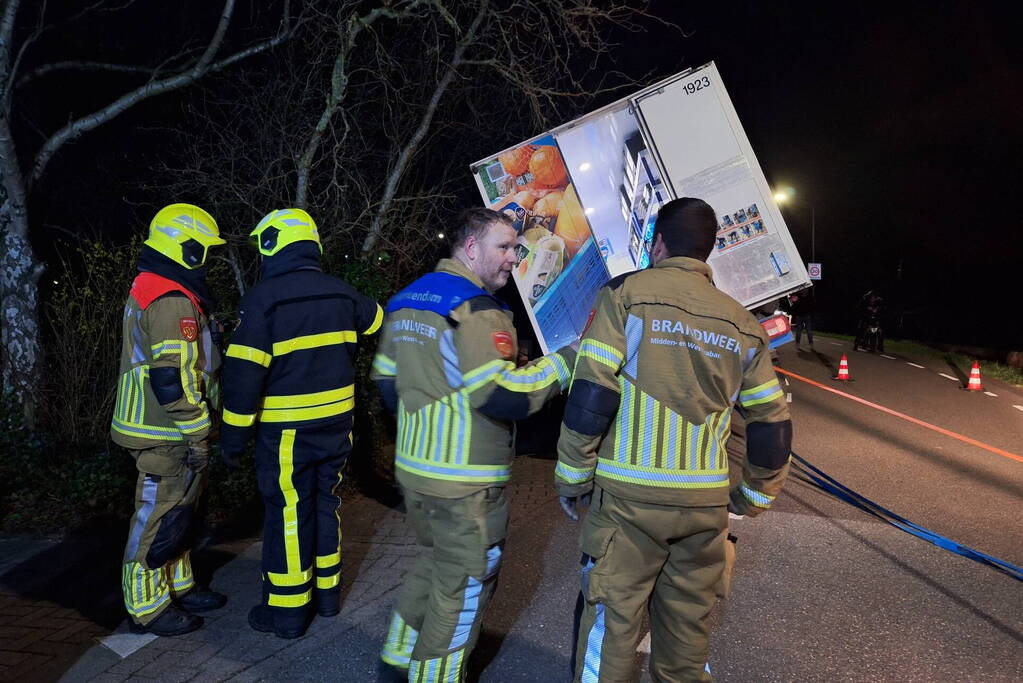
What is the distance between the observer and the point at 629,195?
5.94 metres

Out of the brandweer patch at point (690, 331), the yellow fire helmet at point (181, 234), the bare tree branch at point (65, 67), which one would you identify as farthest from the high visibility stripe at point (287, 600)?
the bare tree branch at point (65, 67)

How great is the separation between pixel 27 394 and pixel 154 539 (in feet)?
11.2

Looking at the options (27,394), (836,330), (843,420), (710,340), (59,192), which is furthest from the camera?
(836,330)

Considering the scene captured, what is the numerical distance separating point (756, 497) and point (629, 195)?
3.41 meters

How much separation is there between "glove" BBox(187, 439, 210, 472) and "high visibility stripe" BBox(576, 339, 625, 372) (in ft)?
7.18

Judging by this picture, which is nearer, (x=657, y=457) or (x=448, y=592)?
(x=657, y=457)

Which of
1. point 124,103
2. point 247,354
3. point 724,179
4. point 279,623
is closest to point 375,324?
point 247,354

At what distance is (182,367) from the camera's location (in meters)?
3.79

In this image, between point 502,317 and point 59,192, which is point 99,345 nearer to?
point 59,192

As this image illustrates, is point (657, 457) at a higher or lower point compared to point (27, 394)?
lower

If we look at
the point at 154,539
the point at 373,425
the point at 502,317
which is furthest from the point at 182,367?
the point at 373,425

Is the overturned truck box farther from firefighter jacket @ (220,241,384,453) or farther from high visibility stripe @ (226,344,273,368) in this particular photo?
high visibility stripe @ (226,344,273,368)

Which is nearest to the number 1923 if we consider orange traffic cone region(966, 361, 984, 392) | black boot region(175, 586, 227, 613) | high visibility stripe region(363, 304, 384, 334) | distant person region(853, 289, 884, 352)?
high visibility stripe region(363, 304, 384, 334)

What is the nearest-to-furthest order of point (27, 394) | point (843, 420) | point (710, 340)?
point (710, 340), point (27, 394), point (843, 420)
